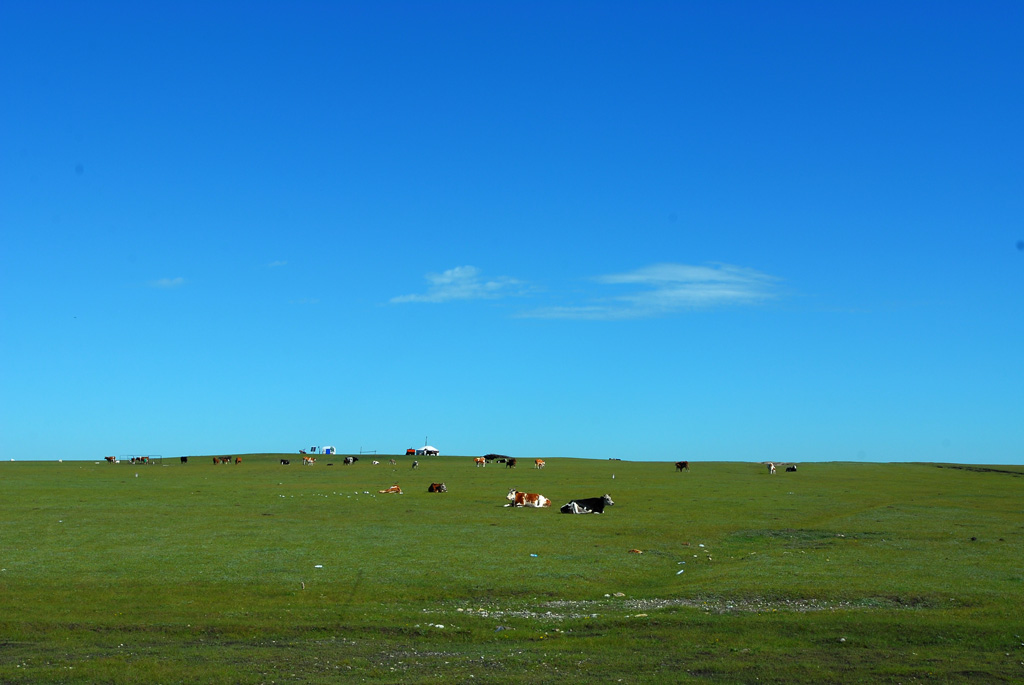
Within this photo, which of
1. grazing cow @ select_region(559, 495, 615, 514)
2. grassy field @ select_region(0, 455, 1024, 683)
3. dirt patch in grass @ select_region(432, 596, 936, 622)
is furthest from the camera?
grazing cow @ select_region(559, 495, 615, 514)

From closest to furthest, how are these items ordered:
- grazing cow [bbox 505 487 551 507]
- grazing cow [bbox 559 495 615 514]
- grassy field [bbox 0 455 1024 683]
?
grassy field [bbox 0 455 1024 683]
grazing cow [bbox 559 495 615 514]
grazing cow [bbox 505 487 551 507]

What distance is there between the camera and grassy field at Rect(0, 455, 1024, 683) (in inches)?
539

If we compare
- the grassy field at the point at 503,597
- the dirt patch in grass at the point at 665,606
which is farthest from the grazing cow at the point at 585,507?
the dirt patch in grass at the point at 665,606

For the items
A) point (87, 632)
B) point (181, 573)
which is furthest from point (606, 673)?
point (181, 573)

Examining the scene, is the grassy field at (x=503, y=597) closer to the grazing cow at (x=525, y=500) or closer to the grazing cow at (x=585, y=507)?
the grazing cow at (x=585, y=507)

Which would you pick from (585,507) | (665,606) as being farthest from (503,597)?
(585,507)

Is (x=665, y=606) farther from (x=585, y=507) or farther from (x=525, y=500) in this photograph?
(x=525, y=500)

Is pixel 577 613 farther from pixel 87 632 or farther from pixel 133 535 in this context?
pixel 133 535

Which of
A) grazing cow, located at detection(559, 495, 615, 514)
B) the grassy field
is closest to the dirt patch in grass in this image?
the grassy field

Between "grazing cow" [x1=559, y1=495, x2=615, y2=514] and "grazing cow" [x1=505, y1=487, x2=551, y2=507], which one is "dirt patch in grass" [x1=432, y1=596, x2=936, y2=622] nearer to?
"grazing cow" [x1=559, y1=495, x2=615, y2=514]

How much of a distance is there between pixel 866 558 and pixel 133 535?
76.2 ft

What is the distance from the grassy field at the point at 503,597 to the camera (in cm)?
1370

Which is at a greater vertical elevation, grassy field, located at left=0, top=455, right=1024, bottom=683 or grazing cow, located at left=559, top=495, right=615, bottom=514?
grazing cow, located at left=559, top=495, right=615, bottom=514

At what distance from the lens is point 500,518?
34.8m
